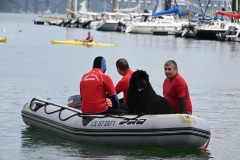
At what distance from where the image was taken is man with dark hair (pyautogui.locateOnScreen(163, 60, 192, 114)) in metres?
12.2

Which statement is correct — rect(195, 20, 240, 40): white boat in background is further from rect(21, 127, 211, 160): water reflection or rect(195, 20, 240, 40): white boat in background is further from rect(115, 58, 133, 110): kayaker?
rect(21, 127, 211, 160): water reflection

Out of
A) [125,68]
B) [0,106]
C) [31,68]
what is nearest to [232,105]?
[0,106]

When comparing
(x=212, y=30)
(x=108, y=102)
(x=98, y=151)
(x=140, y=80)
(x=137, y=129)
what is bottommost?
(x=212, y=30)

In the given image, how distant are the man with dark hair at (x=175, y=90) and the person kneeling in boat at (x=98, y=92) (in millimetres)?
816

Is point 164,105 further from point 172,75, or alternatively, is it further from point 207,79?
point 207,79

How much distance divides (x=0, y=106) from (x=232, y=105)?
5.81m

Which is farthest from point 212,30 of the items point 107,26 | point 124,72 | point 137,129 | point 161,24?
point 137,129

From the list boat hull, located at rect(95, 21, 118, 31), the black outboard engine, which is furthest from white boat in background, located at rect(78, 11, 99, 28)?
the black outboard engine

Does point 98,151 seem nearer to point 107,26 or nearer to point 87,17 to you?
point 107,26

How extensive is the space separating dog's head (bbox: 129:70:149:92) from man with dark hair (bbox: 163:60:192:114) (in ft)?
1.46

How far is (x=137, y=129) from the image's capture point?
11828 millimetres

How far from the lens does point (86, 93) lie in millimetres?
12516

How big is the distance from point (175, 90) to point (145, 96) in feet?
1.90

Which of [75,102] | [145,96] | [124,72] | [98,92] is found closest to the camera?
[145,96]
